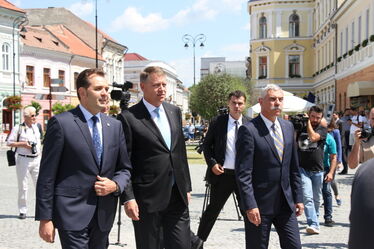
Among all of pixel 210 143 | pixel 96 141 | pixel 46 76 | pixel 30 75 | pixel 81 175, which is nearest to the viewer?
pixel 81 175

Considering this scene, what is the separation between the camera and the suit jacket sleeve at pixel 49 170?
3801 millimetres

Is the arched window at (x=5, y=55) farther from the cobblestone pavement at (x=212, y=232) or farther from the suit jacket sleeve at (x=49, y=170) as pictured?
the suit jacket sleeve at (x=49, y=170)

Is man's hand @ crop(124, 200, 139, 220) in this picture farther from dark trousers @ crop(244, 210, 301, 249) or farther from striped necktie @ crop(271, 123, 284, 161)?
striped necktie @ crop(271, 123, 284, 161)

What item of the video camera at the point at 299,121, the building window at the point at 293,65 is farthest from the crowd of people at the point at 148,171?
the building window at the point at 293,65

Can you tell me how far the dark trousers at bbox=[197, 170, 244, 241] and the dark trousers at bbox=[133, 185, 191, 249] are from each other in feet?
5.28

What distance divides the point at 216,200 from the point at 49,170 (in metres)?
3.11

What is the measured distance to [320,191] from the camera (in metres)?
8.30

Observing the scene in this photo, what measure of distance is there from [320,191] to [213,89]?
33467 mm

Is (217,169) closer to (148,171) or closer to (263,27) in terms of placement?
(148,171)

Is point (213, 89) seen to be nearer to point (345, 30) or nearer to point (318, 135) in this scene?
point (345, 30)

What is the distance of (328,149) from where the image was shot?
28.8 ft

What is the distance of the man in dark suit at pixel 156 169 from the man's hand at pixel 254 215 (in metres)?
0.63

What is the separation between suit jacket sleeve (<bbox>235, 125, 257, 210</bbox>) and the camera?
15.1ft

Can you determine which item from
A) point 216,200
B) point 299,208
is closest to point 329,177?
point 216,200
